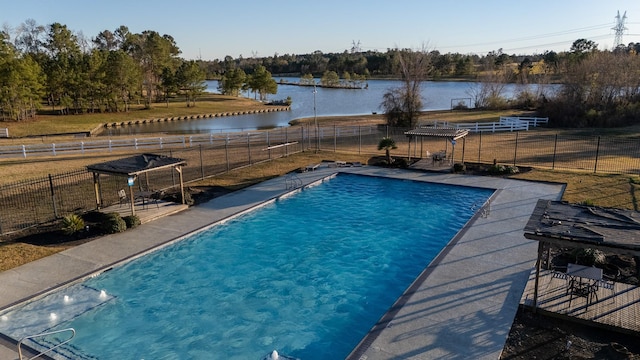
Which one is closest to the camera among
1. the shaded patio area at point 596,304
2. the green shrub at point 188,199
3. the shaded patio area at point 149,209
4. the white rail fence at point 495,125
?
the shaded patio area at point 596,304

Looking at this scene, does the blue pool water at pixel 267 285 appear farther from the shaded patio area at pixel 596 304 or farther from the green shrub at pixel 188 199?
the shaded patio area at pixel 596 304

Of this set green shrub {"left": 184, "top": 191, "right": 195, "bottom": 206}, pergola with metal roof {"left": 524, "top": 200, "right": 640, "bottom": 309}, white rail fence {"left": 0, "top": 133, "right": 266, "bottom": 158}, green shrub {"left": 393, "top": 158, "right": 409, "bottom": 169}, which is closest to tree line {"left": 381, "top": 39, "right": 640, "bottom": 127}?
white rail fence {"left": 0, "top": 133, "right": 266, "bottom": 158}

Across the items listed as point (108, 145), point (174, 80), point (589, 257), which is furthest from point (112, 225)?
point (174, 80)

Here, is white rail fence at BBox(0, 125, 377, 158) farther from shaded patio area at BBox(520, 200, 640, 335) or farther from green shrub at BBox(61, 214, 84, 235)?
shaded patio area at BBox(520, 200, 640, 335)

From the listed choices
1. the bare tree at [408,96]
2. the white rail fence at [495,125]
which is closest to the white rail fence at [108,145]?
the bare tree at [408,96]

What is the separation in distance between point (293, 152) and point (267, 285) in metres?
19.2

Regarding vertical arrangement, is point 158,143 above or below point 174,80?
below

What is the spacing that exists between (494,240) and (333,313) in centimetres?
641

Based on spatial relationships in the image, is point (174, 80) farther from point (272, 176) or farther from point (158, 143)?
point (272, 176)

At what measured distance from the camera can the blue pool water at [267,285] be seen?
9.71m

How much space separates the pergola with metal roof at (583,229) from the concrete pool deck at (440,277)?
1.49m

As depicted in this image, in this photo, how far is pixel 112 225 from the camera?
601 inches

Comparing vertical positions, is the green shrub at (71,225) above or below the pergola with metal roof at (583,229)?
below

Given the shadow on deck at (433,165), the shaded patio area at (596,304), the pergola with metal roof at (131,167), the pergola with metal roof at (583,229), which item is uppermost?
the pergola with metal roof at (131,167)
